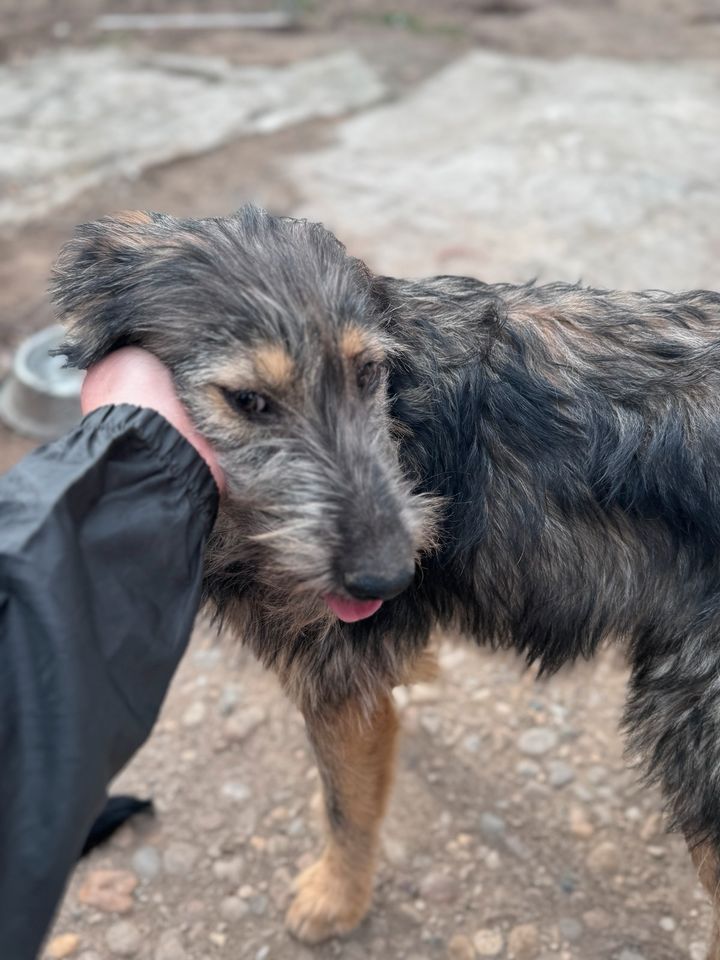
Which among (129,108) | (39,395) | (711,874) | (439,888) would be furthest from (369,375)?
(129,108)

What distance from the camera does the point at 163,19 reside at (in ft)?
37.6

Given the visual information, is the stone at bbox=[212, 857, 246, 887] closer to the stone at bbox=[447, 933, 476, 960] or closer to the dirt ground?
the dirt ground

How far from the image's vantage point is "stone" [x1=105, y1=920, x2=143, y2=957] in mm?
3285

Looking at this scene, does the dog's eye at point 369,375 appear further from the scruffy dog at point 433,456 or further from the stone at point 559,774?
the stone at point 559,774

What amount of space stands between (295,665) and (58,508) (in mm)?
1204

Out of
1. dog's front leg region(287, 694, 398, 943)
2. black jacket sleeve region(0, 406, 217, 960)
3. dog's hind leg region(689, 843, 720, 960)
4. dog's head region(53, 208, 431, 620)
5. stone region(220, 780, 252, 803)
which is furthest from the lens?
stone region(220, 780, 252, 803)

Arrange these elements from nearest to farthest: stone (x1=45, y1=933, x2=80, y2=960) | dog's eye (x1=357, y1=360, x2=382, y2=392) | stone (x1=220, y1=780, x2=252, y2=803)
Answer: dog's eye (x1=357, y1=360, x2=382, y2=392) → stone (x1=45, y1=933, x2=80, y2=960) → stone (x1=220, y1=780, x2=252, y2=803)

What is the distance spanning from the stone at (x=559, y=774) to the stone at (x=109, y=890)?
1650 millimetres

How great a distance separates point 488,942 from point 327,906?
0.58 meters

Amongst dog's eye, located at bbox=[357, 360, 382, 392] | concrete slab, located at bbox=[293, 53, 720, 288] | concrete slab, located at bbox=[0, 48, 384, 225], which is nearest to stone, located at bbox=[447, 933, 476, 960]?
dog's eye, located at bbox=[357, 360, 382, 392]

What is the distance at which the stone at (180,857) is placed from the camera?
354cm

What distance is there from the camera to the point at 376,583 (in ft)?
7.09

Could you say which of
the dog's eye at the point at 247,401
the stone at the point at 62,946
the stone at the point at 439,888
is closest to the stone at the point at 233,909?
the stone at the point at 62,946

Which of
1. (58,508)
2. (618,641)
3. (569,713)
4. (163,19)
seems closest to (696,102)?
(163,19)
